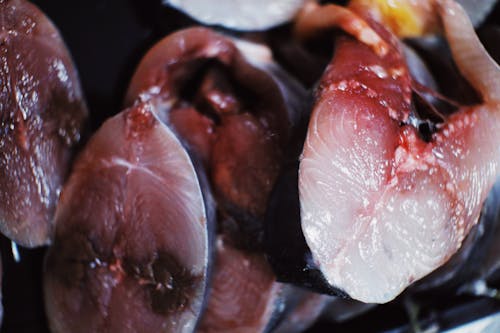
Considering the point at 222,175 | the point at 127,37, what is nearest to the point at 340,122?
the point at 222,175

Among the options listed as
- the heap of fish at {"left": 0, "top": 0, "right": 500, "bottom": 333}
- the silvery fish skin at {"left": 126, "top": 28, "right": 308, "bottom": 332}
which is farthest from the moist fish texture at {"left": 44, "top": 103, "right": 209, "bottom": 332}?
the silvery fish skin at {"left": 126, "top": 28, "right": 308, "bottom": 332}

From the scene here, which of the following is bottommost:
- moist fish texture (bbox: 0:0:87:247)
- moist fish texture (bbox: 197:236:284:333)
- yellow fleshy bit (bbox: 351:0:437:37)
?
moist fish texture (bbox: 197:236:284:333)

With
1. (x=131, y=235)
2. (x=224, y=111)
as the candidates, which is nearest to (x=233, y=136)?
(x=224, y=111)

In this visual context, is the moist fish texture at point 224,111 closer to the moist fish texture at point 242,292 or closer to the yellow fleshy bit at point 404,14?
the moist fish texture at point 242,292

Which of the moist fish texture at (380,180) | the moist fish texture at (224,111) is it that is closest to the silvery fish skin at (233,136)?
the moist fish texture at (224,111)

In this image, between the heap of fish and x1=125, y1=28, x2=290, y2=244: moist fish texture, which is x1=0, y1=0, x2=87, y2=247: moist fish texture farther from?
x1=125, y1=28, x2=290, y2=244: moist fish texture

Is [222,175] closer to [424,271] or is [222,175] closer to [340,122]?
[340,122]

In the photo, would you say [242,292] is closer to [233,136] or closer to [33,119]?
[233,136]
